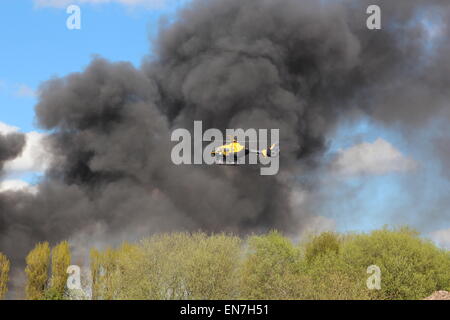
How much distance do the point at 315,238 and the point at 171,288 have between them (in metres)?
18.8

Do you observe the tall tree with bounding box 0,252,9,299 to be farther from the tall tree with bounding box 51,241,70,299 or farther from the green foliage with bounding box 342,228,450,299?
the green foliage with bounding box 342,228,450,299

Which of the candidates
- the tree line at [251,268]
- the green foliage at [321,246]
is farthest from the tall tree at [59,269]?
the green foliage at [321,246]

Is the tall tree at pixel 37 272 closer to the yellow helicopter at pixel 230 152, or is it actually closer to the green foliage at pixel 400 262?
the yellow helicopter at pixel 230 152

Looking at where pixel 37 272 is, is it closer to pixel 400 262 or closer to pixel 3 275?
pixel 3 275

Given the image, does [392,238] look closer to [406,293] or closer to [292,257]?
[406,293]

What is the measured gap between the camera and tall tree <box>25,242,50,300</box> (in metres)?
63.9

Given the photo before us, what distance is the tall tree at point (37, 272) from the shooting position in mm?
63906

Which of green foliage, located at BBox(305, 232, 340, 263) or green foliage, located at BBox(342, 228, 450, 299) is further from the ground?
green foliage, located at BBox(305, 232, 340, 263)

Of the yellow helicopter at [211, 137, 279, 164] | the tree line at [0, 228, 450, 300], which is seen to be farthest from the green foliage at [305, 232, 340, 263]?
the yellow helicopter at [211, 137, 279, 164]

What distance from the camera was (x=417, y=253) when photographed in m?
56.2

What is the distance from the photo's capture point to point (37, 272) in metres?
64.7

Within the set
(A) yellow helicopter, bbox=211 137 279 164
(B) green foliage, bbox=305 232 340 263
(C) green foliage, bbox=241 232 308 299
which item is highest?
(A) yellow helicopter, bbox=211 137 279 164

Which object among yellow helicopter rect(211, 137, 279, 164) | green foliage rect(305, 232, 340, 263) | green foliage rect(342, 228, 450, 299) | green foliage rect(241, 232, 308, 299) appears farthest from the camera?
yellow helicopter rect(211, 137, 279, 164)
